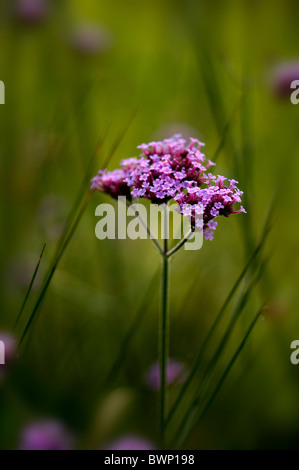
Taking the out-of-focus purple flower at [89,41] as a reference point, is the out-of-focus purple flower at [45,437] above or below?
below

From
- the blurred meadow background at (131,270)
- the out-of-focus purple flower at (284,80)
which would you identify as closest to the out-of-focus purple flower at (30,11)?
the blurred meadow background at (131,270)

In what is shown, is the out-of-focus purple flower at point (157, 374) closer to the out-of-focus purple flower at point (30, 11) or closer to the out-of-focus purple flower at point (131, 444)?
the out-of-focus purple flower at point (131, 444)

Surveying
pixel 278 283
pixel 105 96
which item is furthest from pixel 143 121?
pixel 278 283

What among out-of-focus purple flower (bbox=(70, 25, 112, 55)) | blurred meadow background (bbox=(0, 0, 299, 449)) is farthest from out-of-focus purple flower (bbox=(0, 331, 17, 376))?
out-of-focus purple flower (bbox=(70, 25, 112, 55))

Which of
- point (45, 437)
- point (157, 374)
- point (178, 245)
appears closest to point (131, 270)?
point (157, 374)

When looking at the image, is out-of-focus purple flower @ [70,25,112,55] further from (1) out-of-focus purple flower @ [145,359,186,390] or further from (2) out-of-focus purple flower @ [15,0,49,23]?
(1) out-of-focus purple flower @ [145,359,186,390]
